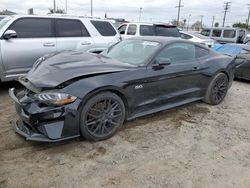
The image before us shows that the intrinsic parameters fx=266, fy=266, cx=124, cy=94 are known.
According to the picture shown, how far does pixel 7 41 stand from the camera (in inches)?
214

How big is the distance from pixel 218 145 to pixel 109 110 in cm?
170

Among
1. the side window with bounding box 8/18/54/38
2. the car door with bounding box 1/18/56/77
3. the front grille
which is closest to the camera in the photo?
the front grille

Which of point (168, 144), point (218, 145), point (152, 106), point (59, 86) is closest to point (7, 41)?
point (59, 86)

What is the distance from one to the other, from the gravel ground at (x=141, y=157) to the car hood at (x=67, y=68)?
884mm

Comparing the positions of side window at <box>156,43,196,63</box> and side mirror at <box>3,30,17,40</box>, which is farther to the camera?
side mirror at <box>3,30,17,40</box>

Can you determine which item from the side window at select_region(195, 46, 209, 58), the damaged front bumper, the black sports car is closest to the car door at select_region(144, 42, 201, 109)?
the black sports car

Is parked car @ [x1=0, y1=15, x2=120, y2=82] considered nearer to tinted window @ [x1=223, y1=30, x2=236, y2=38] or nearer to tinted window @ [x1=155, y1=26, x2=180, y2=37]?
tinted window @ [x1=155, y1=26, x2=180, y2=37]

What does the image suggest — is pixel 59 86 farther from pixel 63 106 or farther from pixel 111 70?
pixel 111 70

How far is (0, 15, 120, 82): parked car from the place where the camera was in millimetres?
5492

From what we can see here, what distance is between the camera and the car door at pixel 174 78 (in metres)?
4.33

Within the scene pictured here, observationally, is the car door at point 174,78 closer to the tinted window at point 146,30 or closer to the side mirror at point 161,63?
the side mirror at point 161,63

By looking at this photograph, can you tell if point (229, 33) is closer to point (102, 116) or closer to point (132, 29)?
point (132, 29)

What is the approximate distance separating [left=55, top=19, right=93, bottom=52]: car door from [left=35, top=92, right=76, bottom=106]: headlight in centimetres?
307

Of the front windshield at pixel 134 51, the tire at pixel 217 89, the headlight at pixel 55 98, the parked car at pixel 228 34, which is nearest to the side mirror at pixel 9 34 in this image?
the front windshield at pixel 134 51
